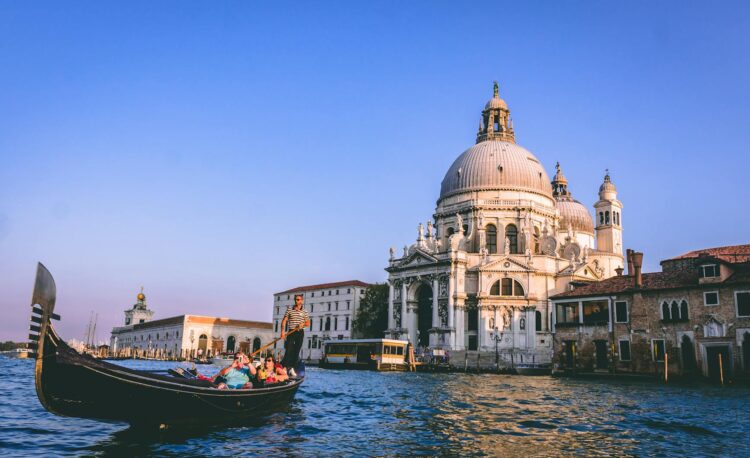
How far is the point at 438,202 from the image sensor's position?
2643 inches

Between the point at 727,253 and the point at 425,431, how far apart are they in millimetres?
31948

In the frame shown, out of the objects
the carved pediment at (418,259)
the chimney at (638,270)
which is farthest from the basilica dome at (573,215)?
the chimney at (638,270)

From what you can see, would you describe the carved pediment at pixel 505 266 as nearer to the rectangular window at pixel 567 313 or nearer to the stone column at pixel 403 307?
the stone column at pixel 403 307

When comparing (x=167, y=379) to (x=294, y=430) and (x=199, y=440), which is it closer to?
(x=199, y=440)

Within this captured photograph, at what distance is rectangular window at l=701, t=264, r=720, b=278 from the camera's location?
111ft

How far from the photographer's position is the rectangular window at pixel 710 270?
111 ft

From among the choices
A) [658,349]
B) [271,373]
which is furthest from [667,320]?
[271,373]

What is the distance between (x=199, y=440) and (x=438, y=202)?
57.5m

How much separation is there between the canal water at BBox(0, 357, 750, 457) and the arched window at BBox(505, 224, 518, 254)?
39.2 m

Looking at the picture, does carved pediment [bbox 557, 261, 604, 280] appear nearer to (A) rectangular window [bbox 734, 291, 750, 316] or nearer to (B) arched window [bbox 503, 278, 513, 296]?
(B) arched window [bbox 503, 278, 513, 296]

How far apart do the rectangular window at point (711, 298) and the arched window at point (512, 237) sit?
2612 cm

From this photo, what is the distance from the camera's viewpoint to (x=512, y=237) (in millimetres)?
60562

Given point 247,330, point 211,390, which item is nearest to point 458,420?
point 211,390

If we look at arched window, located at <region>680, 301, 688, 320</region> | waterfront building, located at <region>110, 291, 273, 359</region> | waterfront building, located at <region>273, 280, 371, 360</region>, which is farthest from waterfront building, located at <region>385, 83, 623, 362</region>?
waterfront building, located at <region>110, 291, 273, 359</region>
